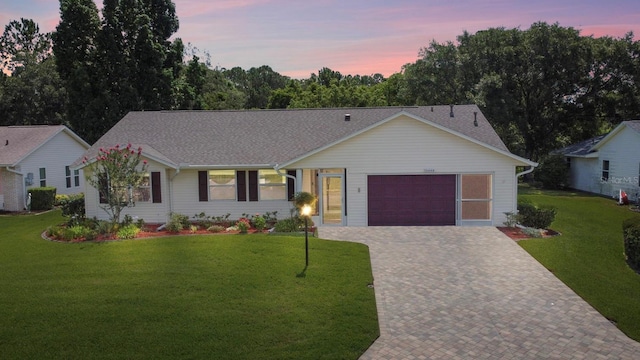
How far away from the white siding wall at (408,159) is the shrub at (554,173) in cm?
1861

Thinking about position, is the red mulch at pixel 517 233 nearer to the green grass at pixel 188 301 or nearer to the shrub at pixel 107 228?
the green grass at pixel 188 301

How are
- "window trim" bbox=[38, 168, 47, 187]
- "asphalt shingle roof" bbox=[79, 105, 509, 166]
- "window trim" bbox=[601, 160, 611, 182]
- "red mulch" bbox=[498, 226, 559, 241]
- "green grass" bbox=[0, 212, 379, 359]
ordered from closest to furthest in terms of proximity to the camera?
1. "green grass" bbox=[0, 212, 379, 359]
2. "red mulch" bbox=[498, 226, 559, 241]
3. "asphalt shingle roof" bbox=[79, 105, 509, 166]
4. "window trim" bbox=[38, 168, 47, 187]
5. "window trim" bbox=[601, 160, 611, 182]

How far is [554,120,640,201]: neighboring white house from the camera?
28516mm

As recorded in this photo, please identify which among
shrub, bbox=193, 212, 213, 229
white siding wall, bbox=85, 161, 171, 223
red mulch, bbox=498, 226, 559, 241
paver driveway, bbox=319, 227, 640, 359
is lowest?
paver driveway, bbox=319, 227, 640, 359

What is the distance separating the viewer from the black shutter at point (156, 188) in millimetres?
21209

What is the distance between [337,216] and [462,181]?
209 inches

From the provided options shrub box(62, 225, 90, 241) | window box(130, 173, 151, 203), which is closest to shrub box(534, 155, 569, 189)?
window box(130, 173, 151, 203)

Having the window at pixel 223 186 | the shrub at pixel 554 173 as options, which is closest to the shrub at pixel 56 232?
the window at pixel 223 186

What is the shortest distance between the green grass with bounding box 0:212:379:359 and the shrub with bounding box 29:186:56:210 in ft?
35.3

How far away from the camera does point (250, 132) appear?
24141 millimetres

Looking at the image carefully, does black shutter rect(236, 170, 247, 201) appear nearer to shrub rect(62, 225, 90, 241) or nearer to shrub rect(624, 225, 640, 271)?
shrub rect(62, 225, 90, 241)

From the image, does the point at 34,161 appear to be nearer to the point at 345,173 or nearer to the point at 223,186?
the point at 223,186

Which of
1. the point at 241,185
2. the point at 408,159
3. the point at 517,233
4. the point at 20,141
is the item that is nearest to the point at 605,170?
the point at 517,233

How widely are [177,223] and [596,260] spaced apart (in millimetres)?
14609
